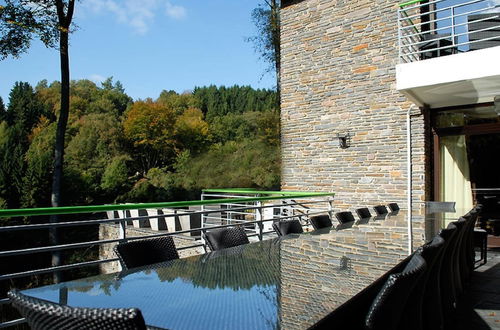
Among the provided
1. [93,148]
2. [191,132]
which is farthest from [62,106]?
[191,132]

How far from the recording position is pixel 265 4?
1816cm

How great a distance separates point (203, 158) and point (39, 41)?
54.0 feet

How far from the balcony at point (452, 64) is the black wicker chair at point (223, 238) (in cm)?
451

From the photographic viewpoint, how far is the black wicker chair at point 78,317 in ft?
2.97

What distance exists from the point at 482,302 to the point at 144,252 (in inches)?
126

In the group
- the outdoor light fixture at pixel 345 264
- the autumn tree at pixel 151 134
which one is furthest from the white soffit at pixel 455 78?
the autumn tree at pixel 151 134

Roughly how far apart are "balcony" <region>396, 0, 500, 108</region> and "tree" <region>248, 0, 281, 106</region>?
408 inches

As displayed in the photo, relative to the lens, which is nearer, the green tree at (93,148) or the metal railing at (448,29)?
the metal railing at (448,29)

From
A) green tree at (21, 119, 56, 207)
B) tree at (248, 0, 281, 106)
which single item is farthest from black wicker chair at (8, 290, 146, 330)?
green tree at (21, 119, 56, 207)

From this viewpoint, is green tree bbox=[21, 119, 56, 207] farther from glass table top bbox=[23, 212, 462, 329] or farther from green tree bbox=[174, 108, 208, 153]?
glass table top bbox=[23, 212, 462, 329]

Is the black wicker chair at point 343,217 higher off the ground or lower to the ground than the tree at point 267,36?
lower

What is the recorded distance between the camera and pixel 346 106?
8.59 m

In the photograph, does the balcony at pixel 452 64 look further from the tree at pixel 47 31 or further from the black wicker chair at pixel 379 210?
the tree at pixel 47 31

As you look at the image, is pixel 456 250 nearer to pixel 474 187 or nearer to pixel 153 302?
pixel 153 302
